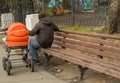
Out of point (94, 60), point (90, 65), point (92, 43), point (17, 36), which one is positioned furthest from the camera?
point (17, 36)

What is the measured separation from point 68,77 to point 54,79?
0.36 m

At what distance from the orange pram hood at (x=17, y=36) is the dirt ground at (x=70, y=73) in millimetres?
946

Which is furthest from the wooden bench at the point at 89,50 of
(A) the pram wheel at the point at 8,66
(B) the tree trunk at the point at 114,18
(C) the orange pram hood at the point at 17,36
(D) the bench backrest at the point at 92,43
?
(B) the tree trunk at the point at 114,18

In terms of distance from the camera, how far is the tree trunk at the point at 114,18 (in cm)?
1048

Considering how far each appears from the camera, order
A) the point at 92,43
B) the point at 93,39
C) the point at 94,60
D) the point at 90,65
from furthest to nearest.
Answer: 1. the point at 92,43
2. the point at 93,39
3. the point at 94,60
4. the point at 90,65


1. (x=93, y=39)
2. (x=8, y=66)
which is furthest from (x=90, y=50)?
(x=8, y=66)

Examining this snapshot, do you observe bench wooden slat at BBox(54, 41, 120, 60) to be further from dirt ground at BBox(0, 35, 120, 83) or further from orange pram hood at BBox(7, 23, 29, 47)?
orange pram hood at BBox(7, 23, 29, 47)

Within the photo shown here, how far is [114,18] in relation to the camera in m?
10.5

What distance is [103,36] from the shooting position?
6961 millimetres

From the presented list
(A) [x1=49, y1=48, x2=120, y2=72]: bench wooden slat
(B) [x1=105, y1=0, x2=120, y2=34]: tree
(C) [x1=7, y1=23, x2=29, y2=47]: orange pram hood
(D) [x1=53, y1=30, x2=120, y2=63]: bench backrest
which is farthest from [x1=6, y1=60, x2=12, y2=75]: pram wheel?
(B) [x1=105, y1=0, x2=120, y2=34]: tree

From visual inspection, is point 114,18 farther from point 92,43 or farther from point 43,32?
point 92,43

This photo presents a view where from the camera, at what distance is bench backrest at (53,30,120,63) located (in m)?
6.56

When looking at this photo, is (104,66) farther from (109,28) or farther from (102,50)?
(109,28)

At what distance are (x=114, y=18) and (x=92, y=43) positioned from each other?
3424 mm
